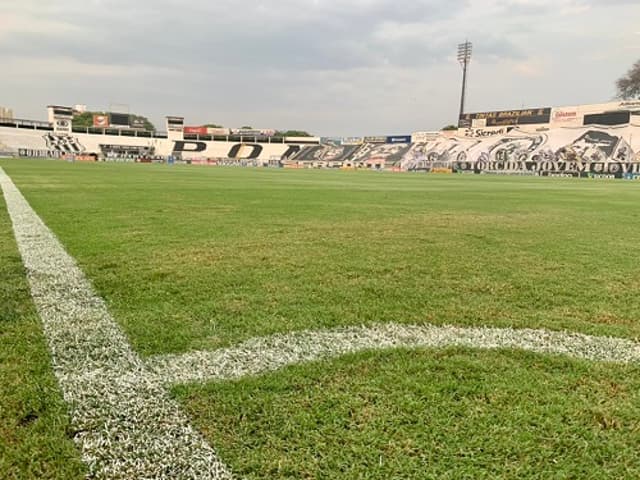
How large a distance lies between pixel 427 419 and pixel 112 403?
135 centimetres

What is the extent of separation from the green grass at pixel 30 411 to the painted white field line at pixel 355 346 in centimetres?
48

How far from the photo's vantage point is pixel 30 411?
1839 millimetres

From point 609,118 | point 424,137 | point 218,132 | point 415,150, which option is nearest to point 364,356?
point 609,118

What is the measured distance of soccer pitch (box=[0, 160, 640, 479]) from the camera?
1642 mm

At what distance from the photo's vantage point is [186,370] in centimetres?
223

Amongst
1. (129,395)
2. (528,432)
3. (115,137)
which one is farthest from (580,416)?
(115,137)

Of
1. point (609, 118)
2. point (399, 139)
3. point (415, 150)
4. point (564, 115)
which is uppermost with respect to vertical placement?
point (564, 115)

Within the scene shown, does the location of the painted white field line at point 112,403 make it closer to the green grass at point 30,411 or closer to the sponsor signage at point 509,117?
the green grass at point 30,411

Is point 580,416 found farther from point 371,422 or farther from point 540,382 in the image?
point 371,422

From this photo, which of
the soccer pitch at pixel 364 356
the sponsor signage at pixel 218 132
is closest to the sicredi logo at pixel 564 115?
the sponsor signage at pixel 218 132

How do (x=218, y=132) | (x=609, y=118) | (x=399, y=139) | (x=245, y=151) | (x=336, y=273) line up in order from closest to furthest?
(x=336, y=273), (x=609, y=118), (x=399, y=139), (x=245, y=151), (x=218, y=132)

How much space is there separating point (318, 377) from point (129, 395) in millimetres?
871

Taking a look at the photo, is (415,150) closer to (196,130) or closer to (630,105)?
(630,105)

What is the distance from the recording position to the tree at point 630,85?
6694 centimetres
